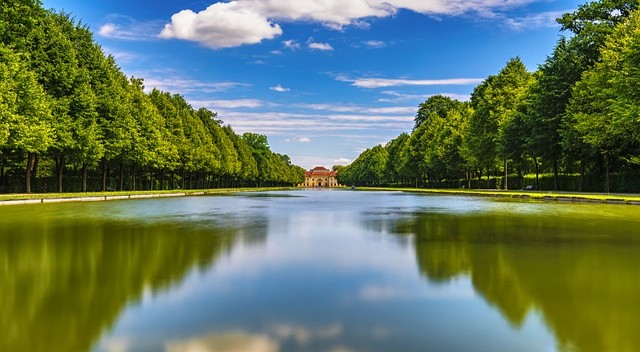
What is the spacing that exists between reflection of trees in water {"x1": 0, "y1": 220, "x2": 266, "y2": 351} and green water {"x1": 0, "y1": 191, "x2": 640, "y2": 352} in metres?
0.03

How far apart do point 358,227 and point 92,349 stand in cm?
1268

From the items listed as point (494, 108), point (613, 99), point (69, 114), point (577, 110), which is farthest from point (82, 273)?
point (494, 108)

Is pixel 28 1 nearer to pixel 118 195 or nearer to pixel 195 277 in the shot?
pixel 118 195

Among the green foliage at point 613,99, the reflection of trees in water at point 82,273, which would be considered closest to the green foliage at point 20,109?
the reflection of trees in water at point 82,273

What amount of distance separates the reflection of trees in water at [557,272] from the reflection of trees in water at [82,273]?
4.32m

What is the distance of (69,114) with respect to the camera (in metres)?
44.0

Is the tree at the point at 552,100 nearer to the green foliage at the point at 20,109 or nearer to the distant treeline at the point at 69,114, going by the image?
the distant treeline at the point at 69,114

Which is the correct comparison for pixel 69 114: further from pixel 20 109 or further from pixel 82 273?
pixel 82 273

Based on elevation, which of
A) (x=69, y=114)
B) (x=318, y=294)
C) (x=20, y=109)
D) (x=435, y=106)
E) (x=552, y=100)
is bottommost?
(x=318, y=294)

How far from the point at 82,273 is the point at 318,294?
3.90 m

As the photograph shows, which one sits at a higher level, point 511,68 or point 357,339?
point 511,68

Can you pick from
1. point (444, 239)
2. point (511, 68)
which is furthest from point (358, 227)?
point (511, 68)

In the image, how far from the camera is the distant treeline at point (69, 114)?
3612cm

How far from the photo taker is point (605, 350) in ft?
15.0
